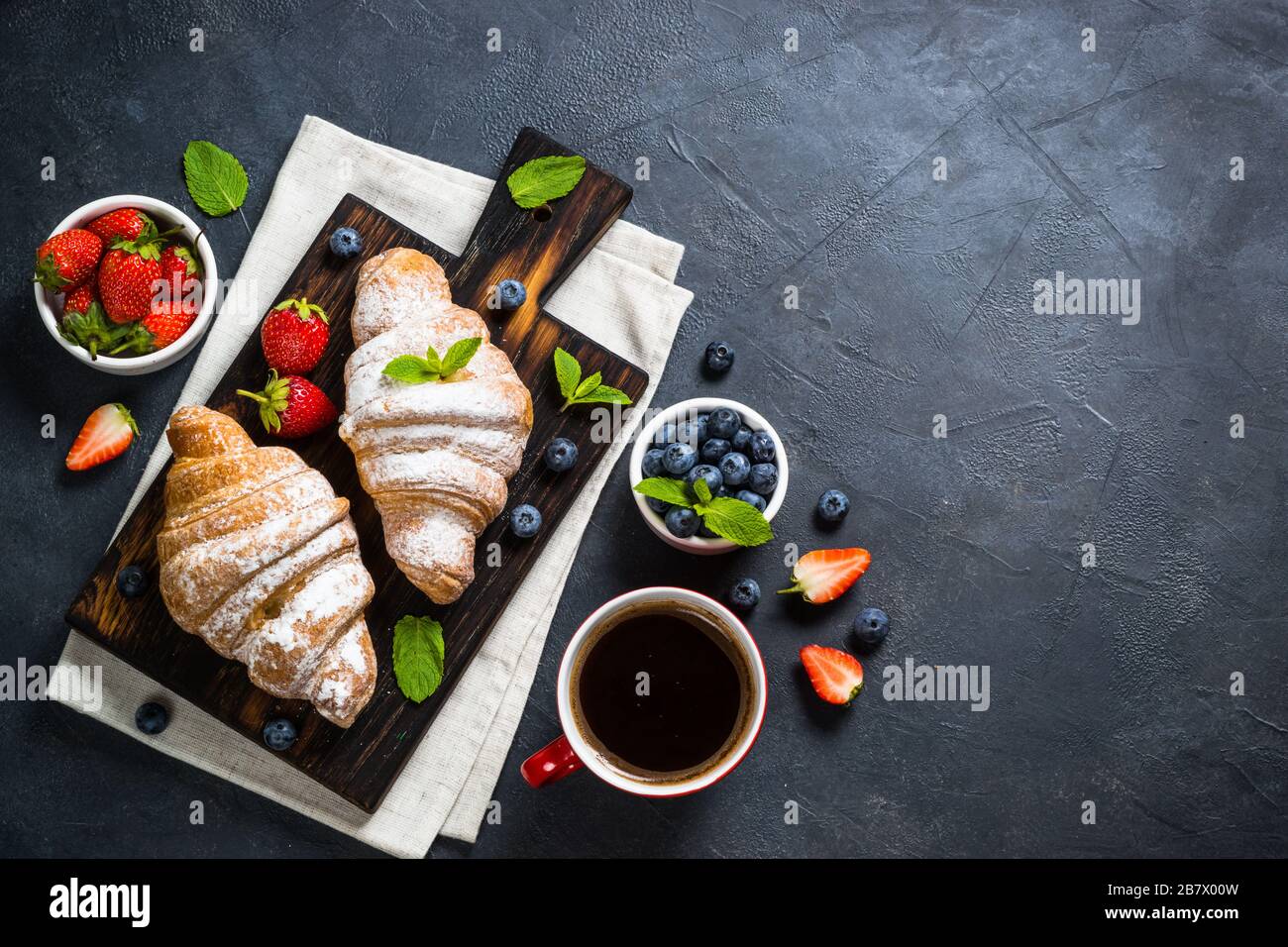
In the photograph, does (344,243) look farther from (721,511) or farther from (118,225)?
(721,511)

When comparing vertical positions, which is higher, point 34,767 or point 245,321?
point 245,321

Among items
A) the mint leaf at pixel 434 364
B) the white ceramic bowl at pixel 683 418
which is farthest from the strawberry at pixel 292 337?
the white ceramic bowl at pixel 683 418

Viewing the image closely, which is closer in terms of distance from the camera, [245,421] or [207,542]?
[207,542]

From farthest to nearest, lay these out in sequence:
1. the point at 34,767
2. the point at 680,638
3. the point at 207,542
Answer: the point at 34,767 < the point at 680,638 < the point at 207,542

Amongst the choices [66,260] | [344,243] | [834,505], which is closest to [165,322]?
[66,260]

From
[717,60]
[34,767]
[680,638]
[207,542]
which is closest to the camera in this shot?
[207,542]

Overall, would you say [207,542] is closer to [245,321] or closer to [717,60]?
[245,321]

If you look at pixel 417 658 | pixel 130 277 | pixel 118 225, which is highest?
pixel 118 225
